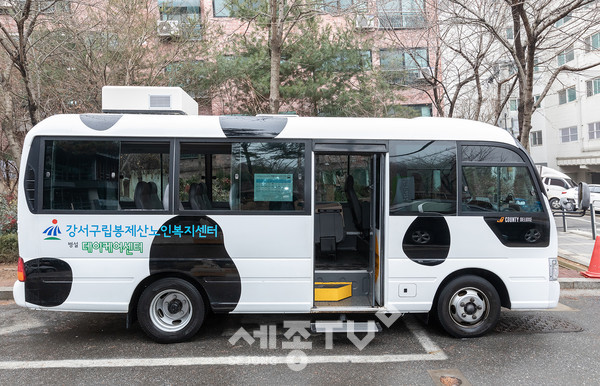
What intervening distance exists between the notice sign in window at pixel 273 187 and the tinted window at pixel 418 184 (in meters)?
1.25

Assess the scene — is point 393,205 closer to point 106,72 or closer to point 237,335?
point 237,335

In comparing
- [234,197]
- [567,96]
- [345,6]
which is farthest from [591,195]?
[234,197]

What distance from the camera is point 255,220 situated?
186 inches

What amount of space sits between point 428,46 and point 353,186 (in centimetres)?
921

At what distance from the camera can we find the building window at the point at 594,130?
2903cm

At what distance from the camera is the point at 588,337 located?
193 inches

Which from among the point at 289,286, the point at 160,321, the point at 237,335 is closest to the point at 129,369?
the point at 160,321

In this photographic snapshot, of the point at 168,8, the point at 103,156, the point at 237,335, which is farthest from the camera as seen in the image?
the point at 168,8

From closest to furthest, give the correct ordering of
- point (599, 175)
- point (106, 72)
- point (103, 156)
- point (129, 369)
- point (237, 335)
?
point (129, 369)
point (103, 156)
point (237, 335)
point (106, 72)
point (599, 175)

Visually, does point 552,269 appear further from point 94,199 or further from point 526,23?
point 526,23

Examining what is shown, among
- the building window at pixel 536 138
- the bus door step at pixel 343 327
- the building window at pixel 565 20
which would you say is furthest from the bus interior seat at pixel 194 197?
the building window at pixel 536 138

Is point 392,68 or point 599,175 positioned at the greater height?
point 392,68

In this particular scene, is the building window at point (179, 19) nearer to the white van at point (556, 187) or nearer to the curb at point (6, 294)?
the curb at point (6, 294)

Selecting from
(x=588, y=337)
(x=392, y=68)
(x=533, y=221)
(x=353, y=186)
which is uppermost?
(x=392, y=68)
